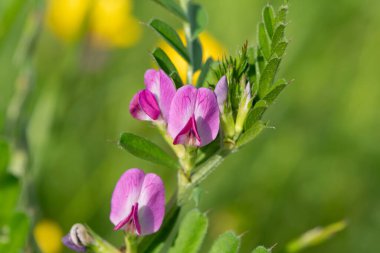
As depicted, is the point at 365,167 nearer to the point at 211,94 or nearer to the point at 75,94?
the point at 75,94

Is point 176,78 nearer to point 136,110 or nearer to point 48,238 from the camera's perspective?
point 136,110

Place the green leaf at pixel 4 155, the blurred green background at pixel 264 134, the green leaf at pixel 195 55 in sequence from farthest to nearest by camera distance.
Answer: the blurred green background at pixel 264 134 → the green leaf at pixel 4 155 → the green leaf at pixel 195 55

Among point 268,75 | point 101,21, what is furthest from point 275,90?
point 101,21

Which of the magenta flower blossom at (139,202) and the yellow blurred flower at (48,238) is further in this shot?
the yellow blurred flower at (48,238)

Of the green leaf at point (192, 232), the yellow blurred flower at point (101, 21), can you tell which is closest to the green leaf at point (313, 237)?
the green leaf at point (192, 232)

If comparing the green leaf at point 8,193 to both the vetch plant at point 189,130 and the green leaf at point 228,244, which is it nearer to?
the vetch plant at point 189,130
